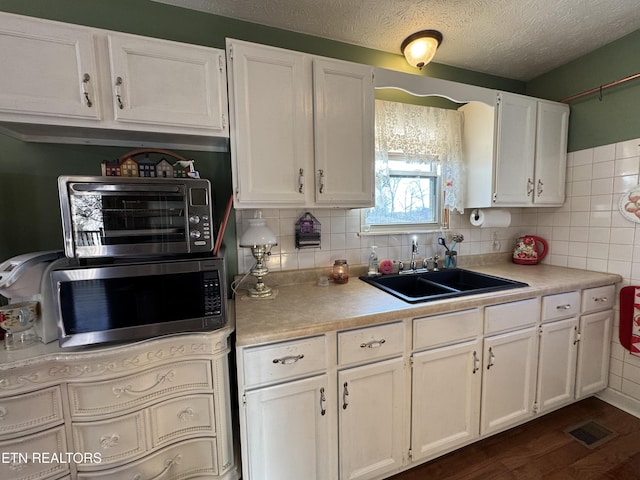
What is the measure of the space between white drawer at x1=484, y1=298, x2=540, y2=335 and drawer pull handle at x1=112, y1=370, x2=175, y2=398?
1.56 m

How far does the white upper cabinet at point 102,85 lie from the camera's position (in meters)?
1.04

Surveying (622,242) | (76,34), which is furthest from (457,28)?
(76,34)

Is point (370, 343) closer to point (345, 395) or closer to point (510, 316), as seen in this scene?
point (345, 395)

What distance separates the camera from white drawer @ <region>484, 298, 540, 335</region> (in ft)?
4.77

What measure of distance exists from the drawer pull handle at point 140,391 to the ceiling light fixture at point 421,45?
2.18 m

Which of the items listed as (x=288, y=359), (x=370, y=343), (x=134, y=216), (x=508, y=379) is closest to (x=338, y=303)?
(x=370, y=343)

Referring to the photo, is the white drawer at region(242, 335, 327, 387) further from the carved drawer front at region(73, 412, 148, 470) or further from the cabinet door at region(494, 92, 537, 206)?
the cabinet door at region(494, 92, 537, 206)

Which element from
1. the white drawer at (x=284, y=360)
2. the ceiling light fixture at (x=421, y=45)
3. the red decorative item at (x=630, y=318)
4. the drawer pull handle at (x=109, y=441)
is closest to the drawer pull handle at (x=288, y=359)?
the white drawer at (x=284, y=360)

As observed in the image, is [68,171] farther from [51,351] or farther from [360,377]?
[360,377]

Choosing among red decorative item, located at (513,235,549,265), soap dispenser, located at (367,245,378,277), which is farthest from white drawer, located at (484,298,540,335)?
red decorative item, located at (513,235,549,265)

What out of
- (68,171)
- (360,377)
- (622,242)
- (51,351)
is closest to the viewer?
(51,351)

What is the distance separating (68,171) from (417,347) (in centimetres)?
196

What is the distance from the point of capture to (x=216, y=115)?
4.15ft

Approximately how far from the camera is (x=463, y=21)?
5.17ft
